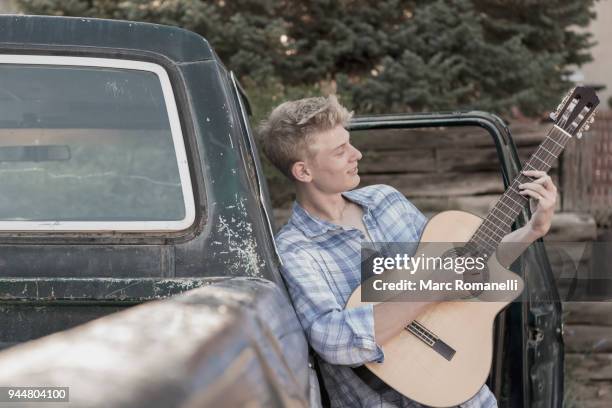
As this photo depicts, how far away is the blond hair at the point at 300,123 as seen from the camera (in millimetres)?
2293

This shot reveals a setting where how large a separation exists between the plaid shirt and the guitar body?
62 millimetres

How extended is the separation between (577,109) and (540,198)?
374 millimetres

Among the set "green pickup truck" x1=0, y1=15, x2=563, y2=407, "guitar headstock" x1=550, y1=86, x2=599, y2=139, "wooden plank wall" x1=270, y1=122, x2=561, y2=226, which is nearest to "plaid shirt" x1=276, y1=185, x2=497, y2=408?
"green pickup truck" x1=0, y1=15, x2=563, y2=407

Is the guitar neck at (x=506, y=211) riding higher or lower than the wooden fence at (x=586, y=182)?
higher

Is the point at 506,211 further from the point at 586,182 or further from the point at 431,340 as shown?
the point at 586,182

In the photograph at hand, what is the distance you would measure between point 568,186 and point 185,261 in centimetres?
560

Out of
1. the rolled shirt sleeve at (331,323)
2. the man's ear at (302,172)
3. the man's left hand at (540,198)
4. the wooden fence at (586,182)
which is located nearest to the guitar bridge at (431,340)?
the rolled shirt sleeve at (331,323)

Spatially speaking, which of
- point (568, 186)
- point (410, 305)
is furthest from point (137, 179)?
point (568, 186)

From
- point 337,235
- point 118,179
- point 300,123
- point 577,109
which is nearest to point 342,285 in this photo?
point 337,235

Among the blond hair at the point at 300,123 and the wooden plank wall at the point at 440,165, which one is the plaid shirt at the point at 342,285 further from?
the wooden plank wall at the point at 440,165

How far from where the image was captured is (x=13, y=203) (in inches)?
68.1

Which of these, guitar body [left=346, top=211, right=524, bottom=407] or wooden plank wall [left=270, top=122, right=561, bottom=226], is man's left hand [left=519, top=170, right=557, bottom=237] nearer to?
guitar body [left=346, top=211, right=524, bottom=407]

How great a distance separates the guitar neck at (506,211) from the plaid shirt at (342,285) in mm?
245

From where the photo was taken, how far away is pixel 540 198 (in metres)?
2.16
